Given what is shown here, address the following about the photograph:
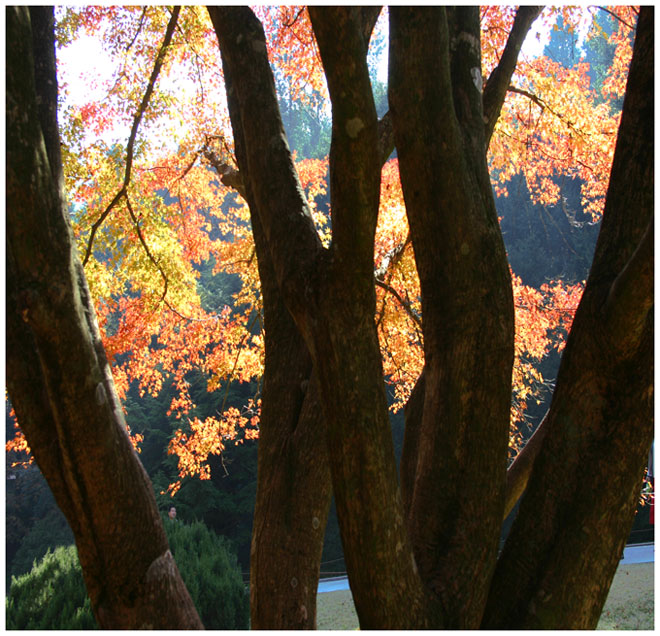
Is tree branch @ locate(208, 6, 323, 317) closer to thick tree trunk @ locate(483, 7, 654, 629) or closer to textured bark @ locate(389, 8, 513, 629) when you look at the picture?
textured bark @ locate(389, 8, 513, 629)

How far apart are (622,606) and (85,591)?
6117 mm

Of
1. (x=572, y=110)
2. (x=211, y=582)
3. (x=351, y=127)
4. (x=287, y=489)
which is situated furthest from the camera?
(x=211, y=582)

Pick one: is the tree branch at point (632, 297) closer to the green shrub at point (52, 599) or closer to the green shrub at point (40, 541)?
the green shrub at point (52, 599)

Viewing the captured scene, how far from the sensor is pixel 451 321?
2221mm

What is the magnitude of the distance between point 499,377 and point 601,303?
0.42 meters

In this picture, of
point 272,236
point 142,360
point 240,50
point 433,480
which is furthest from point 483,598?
point 142,360

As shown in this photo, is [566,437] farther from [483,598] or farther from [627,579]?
[627,579]

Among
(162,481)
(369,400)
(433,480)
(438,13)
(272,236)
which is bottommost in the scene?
(162,481)

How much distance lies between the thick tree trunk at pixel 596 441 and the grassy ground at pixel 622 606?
217 inches

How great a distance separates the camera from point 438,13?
7.02 ft

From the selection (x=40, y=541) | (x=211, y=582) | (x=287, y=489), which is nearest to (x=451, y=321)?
(x=287, y=489)

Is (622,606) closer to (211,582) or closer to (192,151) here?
(211,582)

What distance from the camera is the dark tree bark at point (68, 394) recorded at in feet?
5.81

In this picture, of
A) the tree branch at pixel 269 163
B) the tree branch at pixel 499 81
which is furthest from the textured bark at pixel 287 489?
the tree branch at pixel 499 81
